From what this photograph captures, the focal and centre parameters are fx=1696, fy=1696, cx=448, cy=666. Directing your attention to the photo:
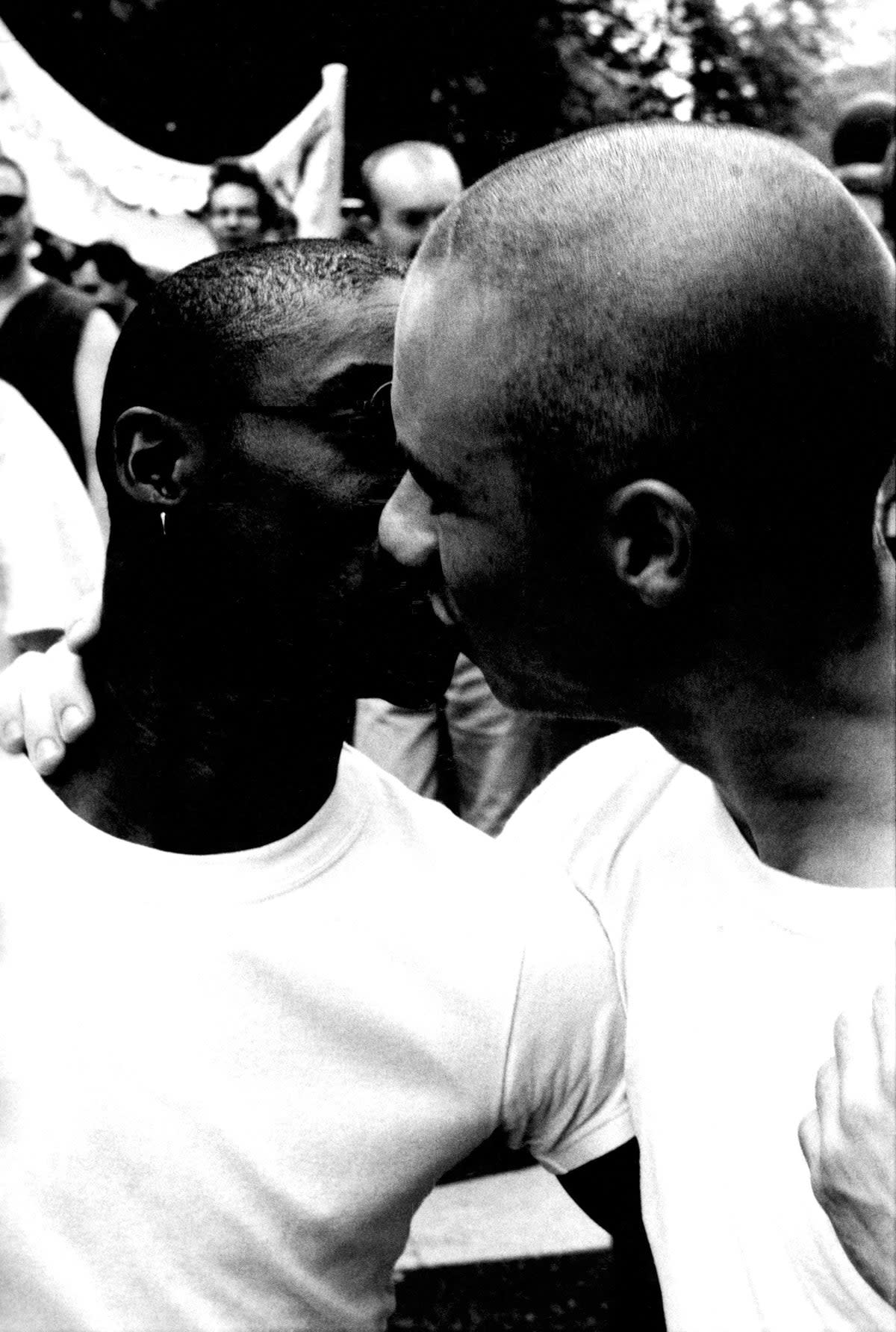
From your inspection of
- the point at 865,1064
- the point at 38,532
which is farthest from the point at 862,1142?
the point at 38,532

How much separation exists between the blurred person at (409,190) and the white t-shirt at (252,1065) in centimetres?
330

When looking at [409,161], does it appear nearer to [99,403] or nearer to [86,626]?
[99,403]

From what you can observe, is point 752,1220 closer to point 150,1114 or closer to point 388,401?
point 150,1114

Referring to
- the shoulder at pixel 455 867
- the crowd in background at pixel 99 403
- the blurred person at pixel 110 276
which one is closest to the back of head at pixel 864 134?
the crowd in background at pixel 99 403

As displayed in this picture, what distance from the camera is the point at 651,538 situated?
148cm

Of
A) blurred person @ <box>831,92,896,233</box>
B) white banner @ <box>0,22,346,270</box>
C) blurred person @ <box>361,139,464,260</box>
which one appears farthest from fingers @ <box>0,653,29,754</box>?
blurred person @ <box>831,92,896,233</box>

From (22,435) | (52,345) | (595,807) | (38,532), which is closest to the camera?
(595,807)

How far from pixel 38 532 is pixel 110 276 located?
1318 millimetres

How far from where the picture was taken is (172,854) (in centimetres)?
216

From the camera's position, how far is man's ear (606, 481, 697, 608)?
57.2 inches

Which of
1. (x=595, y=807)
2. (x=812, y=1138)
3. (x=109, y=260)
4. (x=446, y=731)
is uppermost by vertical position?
(x=812, y=1138)

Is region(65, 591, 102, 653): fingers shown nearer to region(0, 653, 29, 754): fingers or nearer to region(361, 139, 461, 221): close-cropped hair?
region(0, 653, 29, 754): fingers

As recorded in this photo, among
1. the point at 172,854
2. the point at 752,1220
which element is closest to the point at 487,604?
the point at 752,1220

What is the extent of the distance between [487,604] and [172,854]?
742mm
